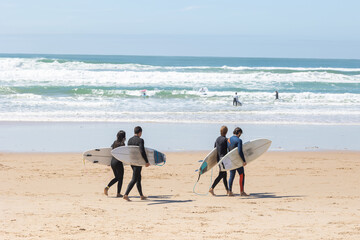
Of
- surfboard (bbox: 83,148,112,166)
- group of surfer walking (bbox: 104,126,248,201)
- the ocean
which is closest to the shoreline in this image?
the ocean

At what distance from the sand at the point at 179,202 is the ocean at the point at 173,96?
839 centimetres

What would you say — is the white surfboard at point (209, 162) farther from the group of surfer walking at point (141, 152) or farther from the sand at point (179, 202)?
the sand at point (179, 202)

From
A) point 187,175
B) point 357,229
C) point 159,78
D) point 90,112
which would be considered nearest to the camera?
point 357,229

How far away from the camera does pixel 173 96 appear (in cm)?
3362

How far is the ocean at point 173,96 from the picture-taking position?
2161 cm

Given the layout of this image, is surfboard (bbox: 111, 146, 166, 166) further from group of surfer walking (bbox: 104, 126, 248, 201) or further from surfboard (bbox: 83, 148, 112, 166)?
surfboard (bbox: 83, 148, 112, 166)

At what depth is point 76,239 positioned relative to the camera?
567 centimetres

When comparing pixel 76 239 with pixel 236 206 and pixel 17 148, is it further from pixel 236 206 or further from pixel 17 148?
pixel 17 148

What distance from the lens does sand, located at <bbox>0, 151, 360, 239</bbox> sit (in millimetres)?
6055

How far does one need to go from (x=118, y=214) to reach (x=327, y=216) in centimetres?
291

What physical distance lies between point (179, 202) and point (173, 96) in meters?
25.6

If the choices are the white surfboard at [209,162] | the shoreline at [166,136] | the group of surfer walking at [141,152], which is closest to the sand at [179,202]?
the group of surfer walking at [141,152]

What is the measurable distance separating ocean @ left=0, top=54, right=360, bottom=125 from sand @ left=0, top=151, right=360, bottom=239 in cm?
839

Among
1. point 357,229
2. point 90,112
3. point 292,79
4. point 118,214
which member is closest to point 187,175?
point 118,214
